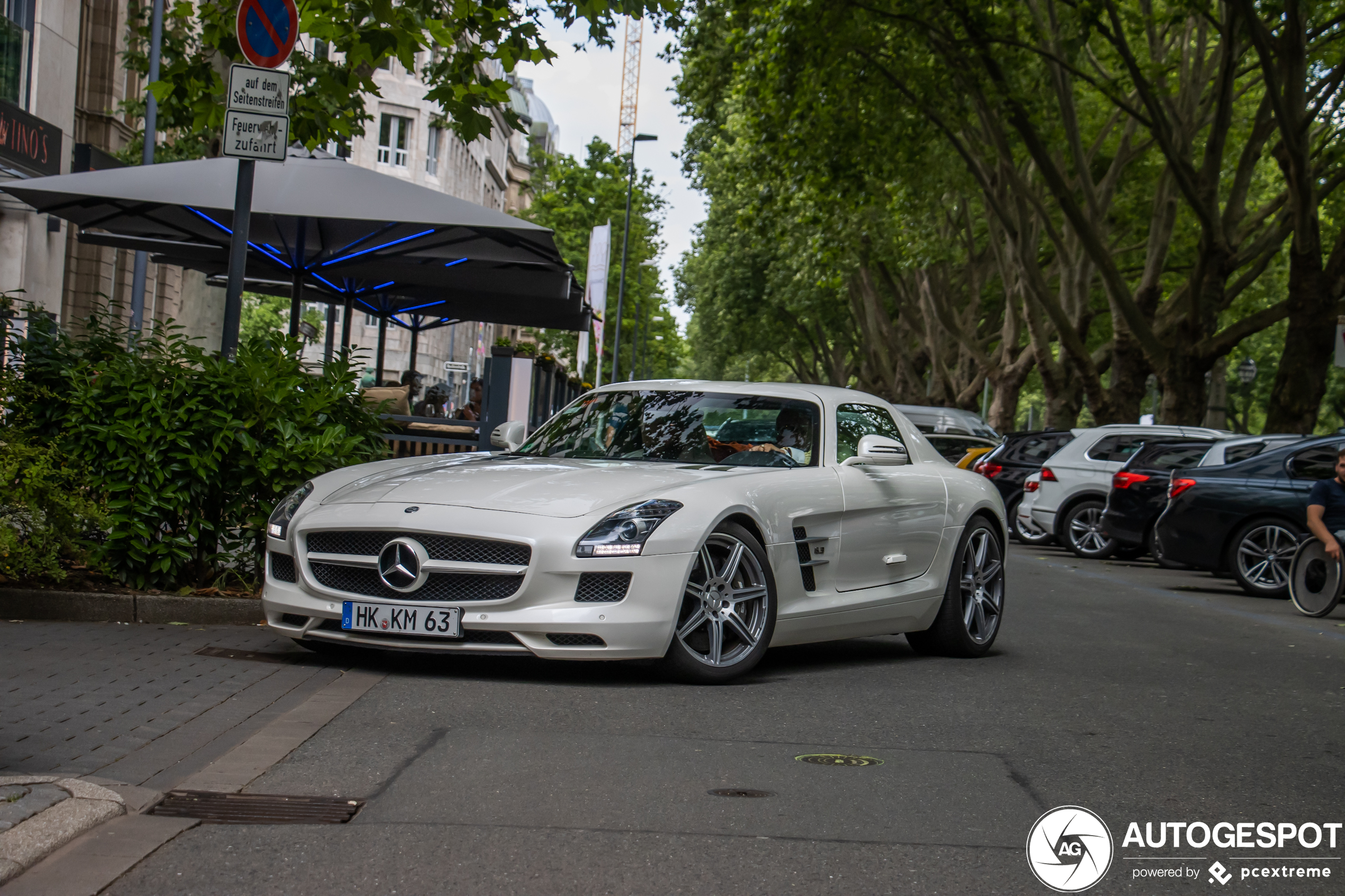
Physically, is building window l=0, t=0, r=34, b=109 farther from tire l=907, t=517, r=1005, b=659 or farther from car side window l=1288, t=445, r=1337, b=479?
tire l=907, t=517, r=1005, b=659

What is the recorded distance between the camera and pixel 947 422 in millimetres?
30141

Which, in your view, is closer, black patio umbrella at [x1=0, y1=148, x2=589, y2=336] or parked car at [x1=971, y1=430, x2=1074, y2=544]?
black patio umbrella at [x1=0, y1=148, x2=589, y2=336]

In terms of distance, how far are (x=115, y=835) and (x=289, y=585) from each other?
299 centimetres

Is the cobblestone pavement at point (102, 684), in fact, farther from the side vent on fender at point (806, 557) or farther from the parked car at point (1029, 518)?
the parked car at point (1029, 518)

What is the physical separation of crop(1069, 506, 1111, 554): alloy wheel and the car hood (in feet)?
43.7

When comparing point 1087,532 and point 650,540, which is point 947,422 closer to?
point 1087,532

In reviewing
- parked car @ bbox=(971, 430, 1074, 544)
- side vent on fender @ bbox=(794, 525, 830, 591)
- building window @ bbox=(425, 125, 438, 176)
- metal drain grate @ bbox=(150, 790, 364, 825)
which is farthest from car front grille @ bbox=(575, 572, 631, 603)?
building window @ bbox=(425, 125, 438, 176)

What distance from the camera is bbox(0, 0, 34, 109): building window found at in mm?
20594

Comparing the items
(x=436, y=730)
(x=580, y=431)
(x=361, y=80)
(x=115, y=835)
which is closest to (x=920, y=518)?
(x=580, y=431)

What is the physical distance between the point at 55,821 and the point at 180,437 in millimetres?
4301

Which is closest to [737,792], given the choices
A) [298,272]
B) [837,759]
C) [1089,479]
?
[837,759]

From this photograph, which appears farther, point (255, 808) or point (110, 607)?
point (110, 607)

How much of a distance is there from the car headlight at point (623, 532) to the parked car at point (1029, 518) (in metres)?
14.7

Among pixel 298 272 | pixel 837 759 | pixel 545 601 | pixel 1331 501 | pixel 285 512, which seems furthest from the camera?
pixel 298 272
